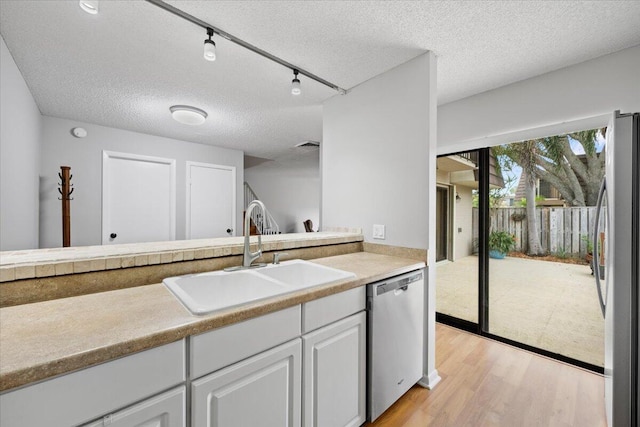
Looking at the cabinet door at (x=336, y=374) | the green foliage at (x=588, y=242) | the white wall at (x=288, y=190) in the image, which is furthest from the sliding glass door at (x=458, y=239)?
the white wall at (x=288, y=190)

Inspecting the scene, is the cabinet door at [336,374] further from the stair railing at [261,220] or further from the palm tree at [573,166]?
the stair railing at [261,220]

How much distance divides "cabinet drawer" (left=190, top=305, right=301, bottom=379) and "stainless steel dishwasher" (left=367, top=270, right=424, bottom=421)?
561 millimetres

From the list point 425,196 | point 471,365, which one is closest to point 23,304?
point 425,196

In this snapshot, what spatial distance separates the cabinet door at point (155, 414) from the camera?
0.74m

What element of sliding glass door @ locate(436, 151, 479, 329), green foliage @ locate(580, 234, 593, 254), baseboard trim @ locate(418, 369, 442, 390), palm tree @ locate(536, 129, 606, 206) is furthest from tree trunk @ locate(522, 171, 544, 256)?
baseboard trim @ locate(418, 369, 442, 390)

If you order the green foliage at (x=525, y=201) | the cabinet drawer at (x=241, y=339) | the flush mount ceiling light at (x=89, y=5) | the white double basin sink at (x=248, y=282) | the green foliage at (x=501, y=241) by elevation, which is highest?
the flush mount ceiling light at (x=89, y=5)

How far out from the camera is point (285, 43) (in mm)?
1812

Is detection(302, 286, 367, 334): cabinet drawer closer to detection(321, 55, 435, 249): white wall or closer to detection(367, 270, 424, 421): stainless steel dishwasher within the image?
detection(367, 270, 424, 421): stainless steel dishwasher

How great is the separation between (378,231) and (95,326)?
184 centimetres

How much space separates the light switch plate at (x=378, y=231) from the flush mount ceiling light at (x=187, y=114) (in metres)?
2.26

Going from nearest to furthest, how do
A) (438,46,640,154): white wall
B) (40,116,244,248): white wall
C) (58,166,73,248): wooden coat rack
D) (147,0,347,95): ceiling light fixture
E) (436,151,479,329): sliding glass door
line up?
(147,0,347,95): ceiling light fixture
(438,46,640,154): white wall
(436,151,479,329): sliding glass door
(58,166,73,248): wooden coat rack
(40,116,244,248): white wall

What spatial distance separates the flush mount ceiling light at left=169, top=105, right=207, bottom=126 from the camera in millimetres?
2768

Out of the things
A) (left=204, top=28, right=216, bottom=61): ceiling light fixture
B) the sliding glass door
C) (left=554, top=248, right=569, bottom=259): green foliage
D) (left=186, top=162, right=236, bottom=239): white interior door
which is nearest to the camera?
(left=204, top=28, right=216, bottom=61): ceiling light fixture

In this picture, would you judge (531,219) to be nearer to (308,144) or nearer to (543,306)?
(543,306)
